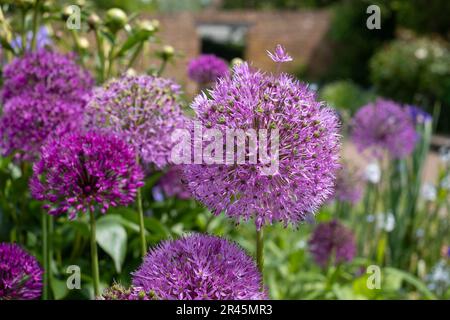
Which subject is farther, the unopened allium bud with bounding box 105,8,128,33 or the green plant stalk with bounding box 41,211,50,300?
the unopened allium bud with bounding box 105,8,128,33

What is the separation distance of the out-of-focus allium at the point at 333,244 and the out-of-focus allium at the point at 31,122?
149cm

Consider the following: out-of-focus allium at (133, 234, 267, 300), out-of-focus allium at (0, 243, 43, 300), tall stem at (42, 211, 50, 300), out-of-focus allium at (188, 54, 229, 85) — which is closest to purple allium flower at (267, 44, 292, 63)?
out-of-focus allium at (133, 234, 267, 300)

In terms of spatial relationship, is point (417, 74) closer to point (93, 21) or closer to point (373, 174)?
point (373, 174)

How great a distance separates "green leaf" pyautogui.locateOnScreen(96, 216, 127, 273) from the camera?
1786mm

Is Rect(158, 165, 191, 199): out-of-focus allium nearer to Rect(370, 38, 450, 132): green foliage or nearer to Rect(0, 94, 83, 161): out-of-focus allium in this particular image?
Rect(0, 94, 83, 161): out-of-focus allium

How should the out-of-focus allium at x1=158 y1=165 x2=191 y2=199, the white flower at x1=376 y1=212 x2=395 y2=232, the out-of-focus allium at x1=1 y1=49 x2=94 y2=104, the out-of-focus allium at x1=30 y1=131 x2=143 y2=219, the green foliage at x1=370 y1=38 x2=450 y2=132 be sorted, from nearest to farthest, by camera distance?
1. the out-of-focus allium at x1=30 y1=131 x2=143 y2=219
2. the out-of-focus allium at x1=1 y1=49 x2=94 y2=104
3. the out-of-focus allium at x1=158 y1=165 x2=191 y2=199
4. the white flower at x1=376 y1=212 x2=395 y2=232
5. the green foliage at x1=370 y1=38 x2=450 y2=132

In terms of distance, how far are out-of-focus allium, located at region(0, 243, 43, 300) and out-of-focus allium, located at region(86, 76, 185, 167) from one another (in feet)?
1.29

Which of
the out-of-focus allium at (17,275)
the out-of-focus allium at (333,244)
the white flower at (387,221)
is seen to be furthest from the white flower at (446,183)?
the out-of-focus allium at (17,275)

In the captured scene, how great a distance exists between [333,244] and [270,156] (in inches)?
68.3

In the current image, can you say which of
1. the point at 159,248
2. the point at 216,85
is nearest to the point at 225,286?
the point at 159,248

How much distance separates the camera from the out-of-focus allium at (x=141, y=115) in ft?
4.97

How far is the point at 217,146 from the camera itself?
1142 mm

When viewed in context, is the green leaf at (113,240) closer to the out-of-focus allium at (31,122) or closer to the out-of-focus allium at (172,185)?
the out-of-focus allium at (31,122)
